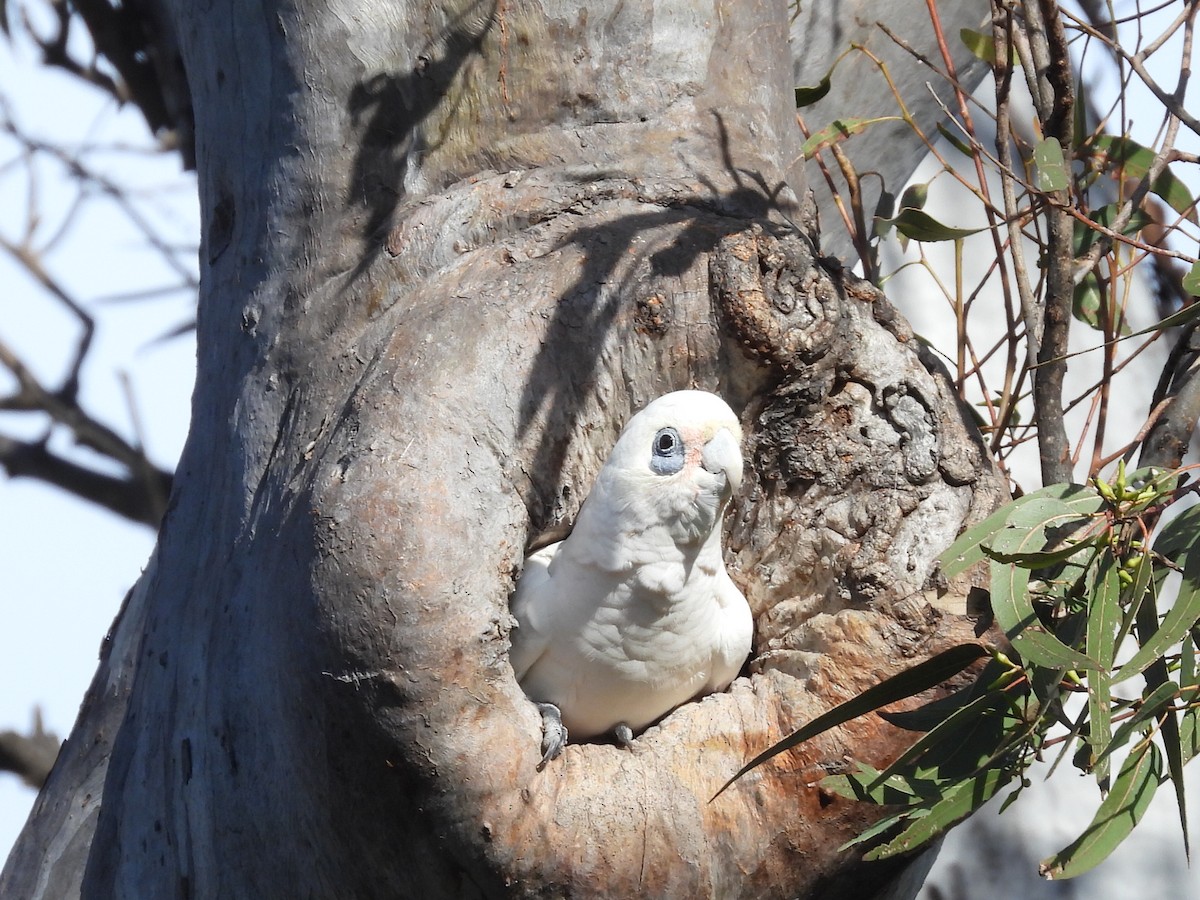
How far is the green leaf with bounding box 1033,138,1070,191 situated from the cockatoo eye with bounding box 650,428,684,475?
2.06ft

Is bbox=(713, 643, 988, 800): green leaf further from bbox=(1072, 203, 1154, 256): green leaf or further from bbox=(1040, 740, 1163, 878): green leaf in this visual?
bbox=(1072, 203, 1154, 256): green leaf

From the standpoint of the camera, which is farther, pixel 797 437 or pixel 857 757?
pixel 797 437

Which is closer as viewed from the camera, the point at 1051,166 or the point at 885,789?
the point at 885,789

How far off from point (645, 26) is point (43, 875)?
2.09 metres

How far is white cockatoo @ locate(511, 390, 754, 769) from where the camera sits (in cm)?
168

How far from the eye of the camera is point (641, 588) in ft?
5.66

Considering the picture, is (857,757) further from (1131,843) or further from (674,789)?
(1131,843)

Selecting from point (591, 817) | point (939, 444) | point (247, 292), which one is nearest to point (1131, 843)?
point (939, 444)

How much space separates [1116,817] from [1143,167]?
138cm

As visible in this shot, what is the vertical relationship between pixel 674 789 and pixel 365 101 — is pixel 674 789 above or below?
below

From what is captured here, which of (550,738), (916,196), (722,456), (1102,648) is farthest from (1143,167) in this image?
(550,738)

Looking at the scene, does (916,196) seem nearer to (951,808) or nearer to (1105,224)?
(1105,224)

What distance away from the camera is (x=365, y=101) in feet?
6.02

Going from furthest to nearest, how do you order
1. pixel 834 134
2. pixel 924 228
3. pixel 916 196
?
pixel 916 196
pixel 834 134
pixel 924 228
